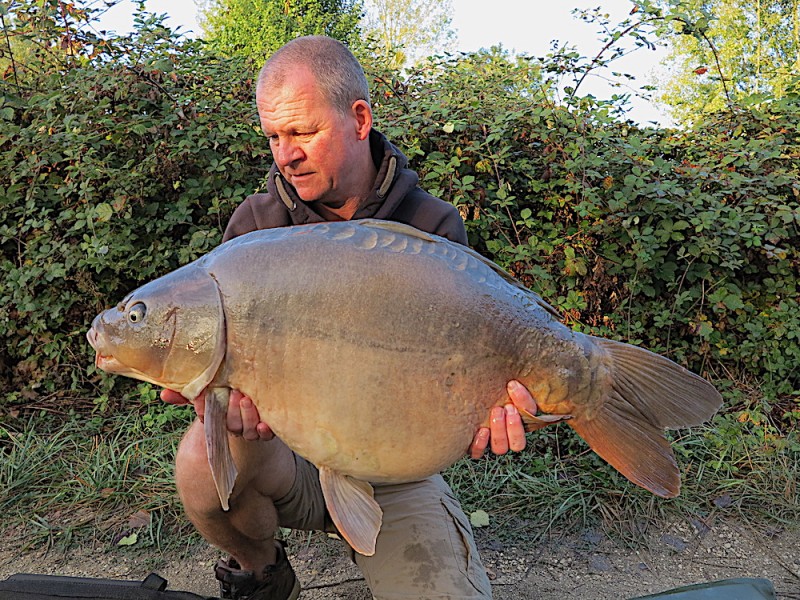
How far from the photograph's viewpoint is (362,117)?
6.48ft

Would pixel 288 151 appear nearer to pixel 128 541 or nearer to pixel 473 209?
pixel 128 541

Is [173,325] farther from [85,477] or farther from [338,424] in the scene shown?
[85,477]

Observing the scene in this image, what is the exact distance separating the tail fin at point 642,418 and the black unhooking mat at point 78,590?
1.11m

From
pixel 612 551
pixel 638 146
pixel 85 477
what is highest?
pixel 638 146

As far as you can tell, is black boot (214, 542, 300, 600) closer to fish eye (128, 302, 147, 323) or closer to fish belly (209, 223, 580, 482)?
fish belly (209, 223, 580, 482)

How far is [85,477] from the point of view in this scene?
3.05 metres

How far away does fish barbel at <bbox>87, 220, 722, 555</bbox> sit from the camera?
1.43 metres

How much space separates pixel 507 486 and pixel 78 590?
5.89 ft

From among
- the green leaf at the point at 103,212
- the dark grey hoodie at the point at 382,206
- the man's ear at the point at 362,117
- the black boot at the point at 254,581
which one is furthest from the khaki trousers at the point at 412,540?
the green leaf at the point at 103,212

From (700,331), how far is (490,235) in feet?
3.72

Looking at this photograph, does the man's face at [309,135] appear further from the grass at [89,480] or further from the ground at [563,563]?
the grass at [89,480]

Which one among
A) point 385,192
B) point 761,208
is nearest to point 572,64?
point 761,208

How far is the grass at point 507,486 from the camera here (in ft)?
9.23

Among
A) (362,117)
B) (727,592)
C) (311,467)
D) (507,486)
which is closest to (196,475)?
(311,467)
